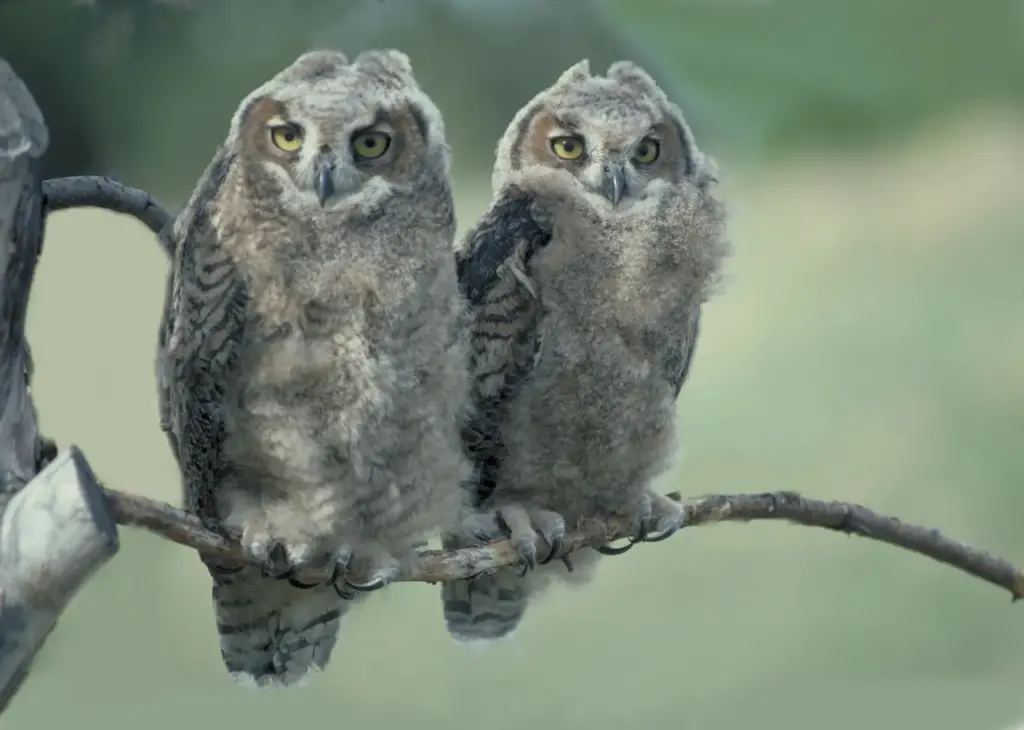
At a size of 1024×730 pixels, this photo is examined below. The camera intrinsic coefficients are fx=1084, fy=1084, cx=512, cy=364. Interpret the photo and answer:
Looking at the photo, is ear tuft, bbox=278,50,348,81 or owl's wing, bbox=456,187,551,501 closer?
ear tuft, bbox=278,50,348,81

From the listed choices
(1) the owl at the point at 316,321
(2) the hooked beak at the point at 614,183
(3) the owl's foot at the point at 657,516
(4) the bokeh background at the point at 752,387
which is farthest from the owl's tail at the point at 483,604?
(2) the hooked beak at the point at 614,183

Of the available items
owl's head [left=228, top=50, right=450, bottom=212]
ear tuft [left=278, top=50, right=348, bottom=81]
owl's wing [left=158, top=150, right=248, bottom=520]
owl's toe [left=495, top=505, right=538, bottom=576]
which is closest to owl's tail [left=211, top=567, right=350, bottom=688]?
owl's wing [left=158, top=150, right=248, bottom=520]

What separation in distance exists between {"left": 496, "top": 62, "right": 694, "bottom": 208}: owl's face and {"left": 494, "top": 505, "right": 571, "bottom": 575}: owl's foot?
42 cm

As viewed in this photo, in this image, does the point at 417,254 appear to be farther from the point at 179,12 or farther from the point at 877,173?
the point at 877,173

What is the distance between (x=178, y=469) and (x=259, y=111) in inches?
17.7

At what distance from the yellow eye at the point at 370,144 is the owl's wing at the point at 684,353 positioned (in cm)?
49

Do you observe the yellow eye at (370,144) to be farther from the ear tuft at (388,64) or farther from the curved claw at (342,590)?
the curved claw at (342,590)

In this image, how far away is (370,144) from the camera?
1231 millimetres

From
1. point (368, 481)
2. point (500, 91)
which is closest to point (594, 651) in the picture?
point (368, 481)

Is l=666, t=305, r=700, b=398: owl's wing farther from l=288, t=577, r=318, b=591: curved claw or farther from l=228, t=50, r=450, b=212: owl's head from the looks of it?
l=288, t=577, r=318, b=591: curved claw

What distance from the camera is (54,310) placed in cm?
128

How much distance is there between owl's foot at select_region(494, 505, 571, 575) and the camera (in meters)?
1.40

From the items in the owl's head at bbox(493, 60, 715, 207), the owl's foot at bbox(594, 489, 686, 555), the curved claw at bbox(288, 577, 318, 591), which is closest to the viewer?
the curved claw at bbox(288, 577, 318, 591)

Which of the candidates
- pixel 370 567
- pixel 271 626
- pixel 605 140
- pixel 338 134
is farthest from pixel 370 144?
pixel 271 626
